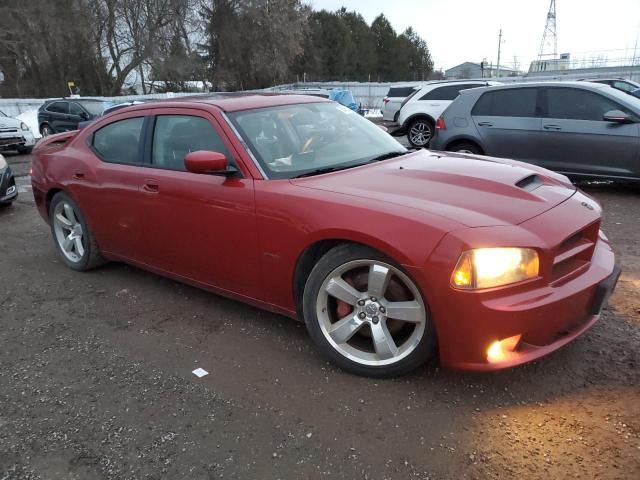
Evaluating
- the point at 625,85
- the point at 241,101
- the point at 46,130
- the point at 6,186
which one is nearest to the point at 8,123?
the point at 46,130

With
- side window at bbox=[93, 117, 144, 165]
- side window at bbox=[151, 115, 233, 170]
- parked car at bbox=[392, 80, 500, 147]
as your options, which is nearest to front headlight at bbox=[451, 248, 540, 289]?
side window at bbox=[151, 115, 233, 170]

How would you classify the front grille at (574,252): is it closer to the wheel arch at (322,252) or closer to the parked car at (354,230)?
the parked car at (354,230)

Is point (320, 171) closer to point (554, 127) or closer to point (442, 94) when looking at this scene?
point (554, 127)

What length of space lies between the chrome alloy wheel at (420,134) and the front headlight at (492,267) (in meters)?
10.4

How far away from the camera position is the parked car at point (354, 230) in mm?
2459

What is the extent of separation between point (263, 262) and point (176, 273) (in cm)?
99

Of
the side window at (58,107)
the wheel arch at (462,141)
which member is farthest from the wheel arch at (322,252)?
the side window at (58,107)

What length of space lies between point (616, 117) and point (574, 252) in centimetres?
504

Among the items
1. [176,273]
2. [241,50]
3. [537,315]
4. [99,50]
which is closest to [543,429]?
[537,315]

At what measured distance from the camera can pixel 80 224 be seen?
15.2ft

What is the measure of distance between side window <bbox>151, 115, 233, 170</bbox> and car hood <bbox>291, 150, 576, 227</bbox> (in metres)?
0.79

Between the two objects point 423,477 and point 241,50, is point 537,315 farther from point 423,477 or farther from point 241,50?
point 241,50

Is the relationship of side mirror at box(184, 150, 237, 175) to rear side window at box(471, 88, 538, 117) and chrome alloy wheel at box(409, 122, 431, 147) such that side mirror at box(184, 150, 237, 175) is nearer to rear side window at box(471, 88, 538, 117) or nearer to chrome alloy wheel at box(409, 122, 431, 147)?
rear side window at box(471, 88, 538, 117)

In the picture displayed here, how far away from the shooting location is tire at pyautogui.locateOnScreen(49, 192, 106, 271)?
15.0ft
